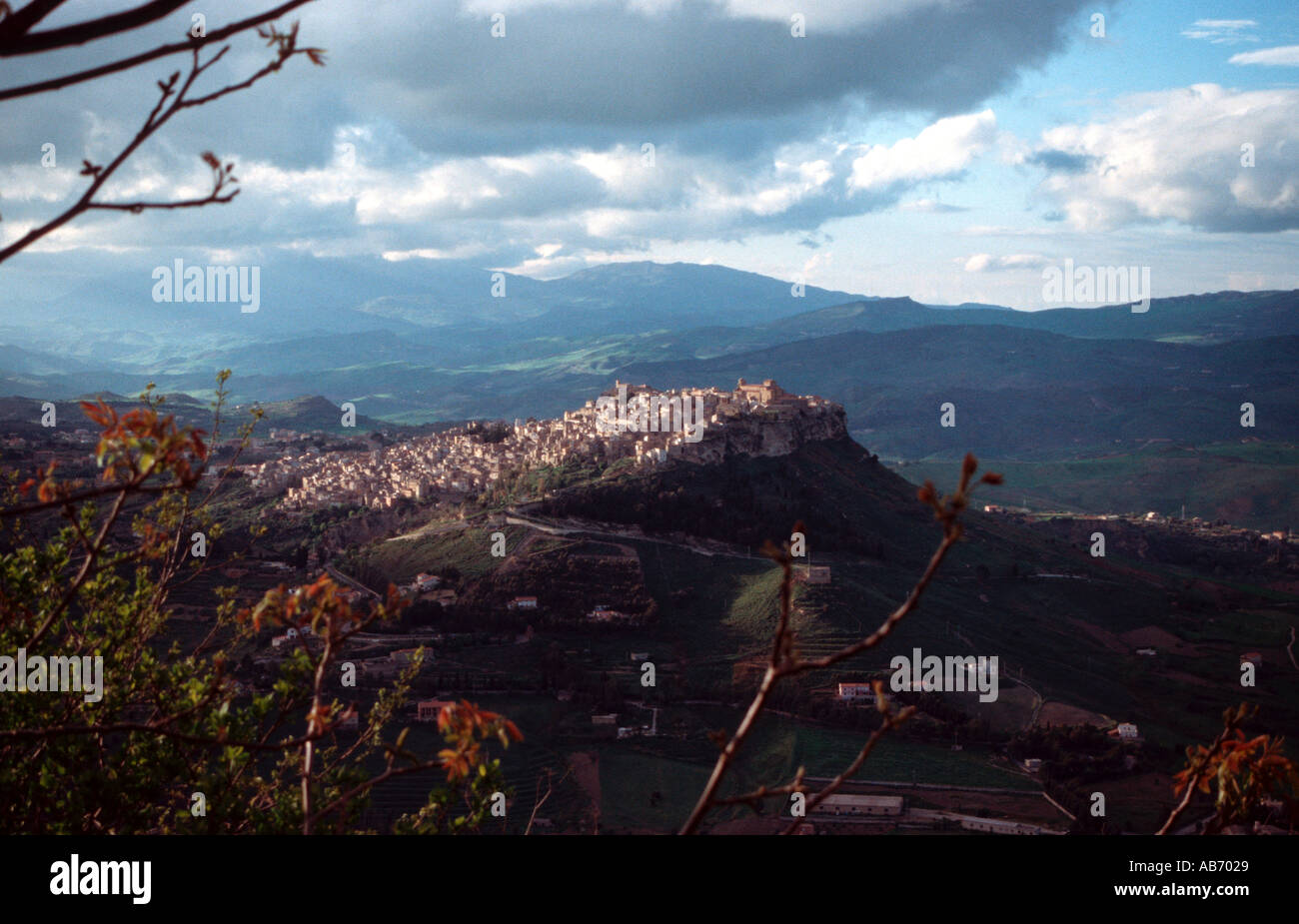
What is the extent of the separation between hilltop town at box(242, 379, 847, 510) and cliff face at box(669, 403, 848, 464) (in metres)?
0.05

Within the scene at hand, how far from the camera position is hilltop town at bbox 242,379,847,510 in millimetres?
38031

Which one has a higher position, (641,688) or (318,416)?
(318,416)

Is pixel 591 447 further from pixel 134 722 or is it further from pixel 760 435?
pixel 134 722

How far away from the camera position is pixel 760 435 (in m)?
39.1

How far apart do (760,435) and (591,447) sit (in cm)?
717

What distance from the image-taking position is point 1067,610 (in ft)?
110

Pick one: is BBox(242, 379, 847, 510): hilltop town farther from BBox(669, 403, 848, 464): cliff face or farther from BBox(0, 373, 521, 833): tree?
BBox(0, 373, 521, 833): tree

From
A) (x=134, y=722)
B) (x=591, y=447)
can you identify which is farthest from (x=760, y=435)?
(x=134, y=722)

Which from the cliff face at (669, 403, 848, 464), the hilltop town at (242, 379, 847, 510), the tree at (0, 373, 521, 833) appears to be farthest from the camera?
the hilltop town at (242, 379, 847, 510)

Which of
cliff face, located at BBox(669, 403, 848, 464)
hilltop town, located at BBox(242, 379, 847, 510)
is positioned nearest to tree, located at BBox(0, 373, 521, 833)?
hilltop town, located at BBox(242, 379, 847, 510)
